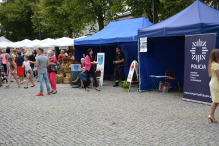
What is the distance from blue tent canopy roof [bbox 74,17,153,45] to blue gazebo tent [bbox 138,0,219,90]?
126cm

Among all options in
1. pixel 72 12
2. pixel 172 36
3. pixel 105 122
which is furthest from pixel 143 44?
pixel 72 12

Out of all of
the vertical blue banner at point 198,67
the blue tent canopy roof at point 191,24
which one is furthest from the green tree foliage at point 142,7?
the vertical blue banner at point 198,67

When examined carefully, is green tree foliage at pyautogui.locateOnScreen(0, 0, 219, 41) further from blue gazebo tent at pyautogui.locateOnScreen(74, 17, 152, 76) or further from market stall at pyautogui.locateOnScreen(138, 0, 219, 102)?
market stall at pyautogui.locateOnScreen(138, 0, 219, 102)

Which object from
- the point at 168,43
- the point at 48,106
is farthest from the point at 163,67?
the point at 48,106

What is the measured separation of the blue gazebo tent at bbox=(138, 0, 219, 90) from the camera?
8.67 m

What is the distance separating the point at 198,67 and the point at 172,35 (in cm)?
160

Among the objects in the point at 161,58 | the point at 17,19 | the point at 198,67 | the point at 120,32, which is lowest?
the point at 198,67

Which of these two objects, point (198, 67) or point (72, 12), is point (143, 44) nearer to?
point (198, 67)

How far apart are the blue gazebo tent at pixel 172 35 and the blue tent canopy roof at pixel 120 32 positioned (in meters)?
1.26

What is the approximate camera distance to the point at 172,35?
9352 millimetres

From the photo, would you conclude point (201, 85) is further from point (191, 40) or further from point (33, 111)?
point (33, 111)

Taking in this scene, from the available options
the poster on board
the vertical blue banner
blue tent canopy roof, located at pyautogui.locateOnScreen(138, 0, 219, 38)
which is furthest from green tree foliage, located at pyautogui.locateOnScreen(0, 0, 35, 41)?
the vertical blue banner

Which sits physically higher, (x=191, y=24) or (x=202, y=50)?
(x=191, y=24)

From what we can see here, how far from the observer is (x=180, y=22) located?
9.36 metres
